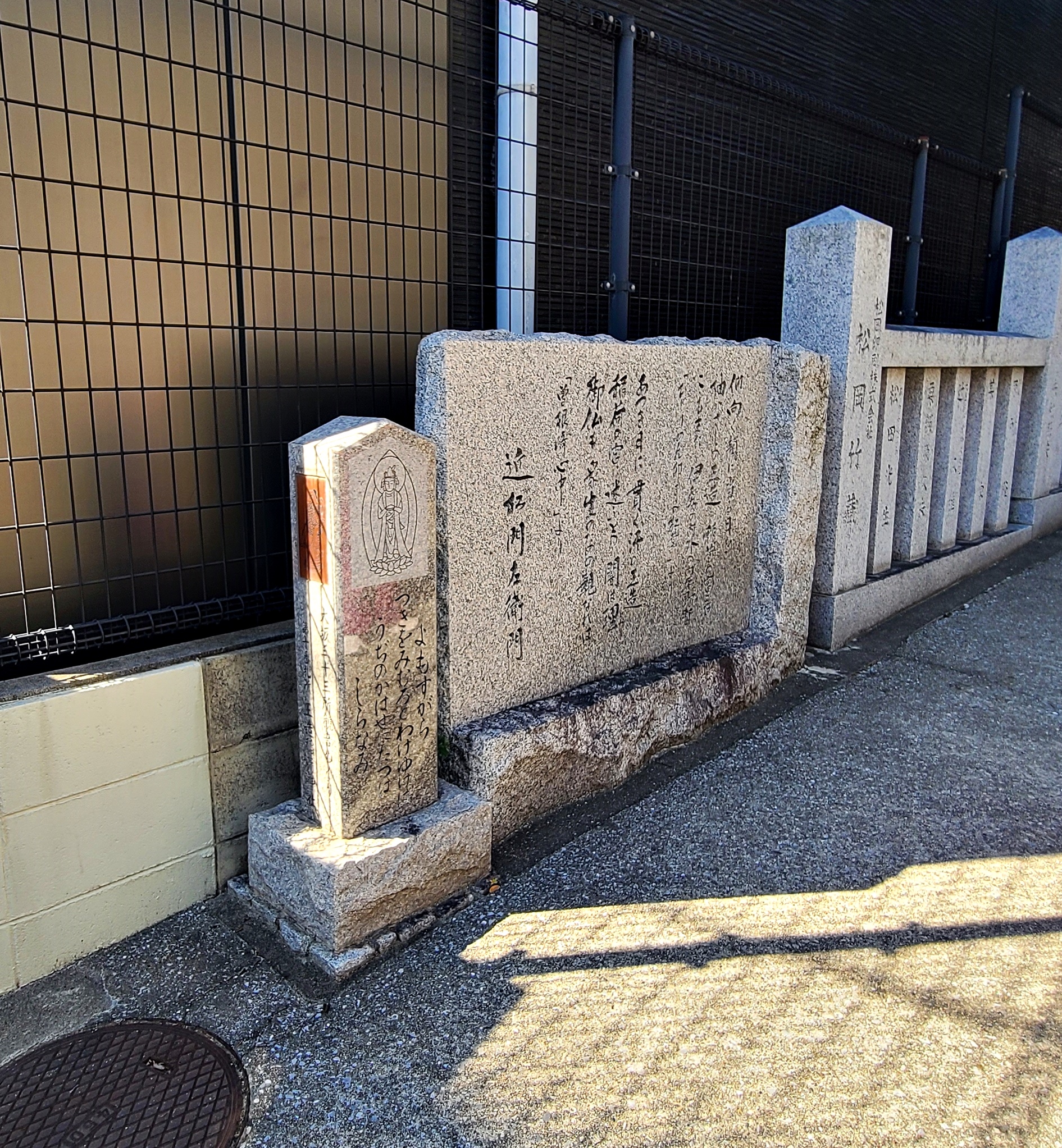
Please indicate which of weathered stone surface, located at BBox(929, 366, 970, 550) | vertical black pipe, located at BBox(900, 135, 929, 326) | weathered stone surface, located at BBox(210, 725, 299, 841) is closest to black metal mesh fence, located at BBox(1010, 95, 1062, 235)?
vertical black pipe, located at BBox(900, 135, 929, 326)

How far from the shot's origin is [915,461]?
7.25 m

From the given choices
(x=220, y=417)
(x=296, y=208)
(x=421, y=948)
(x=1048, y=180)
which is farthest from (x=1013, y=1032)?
(x=1048, y=180)

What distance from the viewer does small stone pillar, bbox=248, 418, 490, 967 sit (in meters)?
3.20

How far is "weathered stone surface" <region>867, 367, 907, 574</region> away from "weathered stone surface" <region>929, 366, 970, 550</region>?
770 mm

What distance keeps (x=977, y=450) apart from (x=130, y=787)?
7.44 meters

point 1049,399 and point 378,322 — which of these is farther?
point 1049,399

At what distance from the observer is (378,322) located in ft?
15.2

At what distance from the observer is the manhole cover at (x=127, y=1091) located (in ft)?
8.57

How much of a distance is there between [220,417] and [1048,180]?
1191 cm

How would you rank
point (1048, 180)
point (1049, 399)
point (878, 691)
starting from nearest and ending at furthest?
point (878, 691) → point (1049, 399) → point (1048, 180)

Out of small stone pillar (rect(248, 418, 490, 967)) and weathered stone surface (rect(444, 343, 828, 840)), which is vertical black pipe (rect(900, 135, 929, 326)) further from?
small stone pillar (rect(248, 418, 490, 967))

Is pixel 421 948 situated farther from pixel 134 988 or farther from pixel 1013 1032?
pixel 1013 1032

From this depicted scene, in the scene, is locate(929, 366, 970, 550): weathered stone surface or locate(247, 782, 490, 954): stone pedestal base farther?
locate(929, 366, 970, 550): weathered stone surface

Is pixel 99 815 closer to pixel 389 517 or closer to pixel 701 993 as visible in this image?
pixel 389 517
